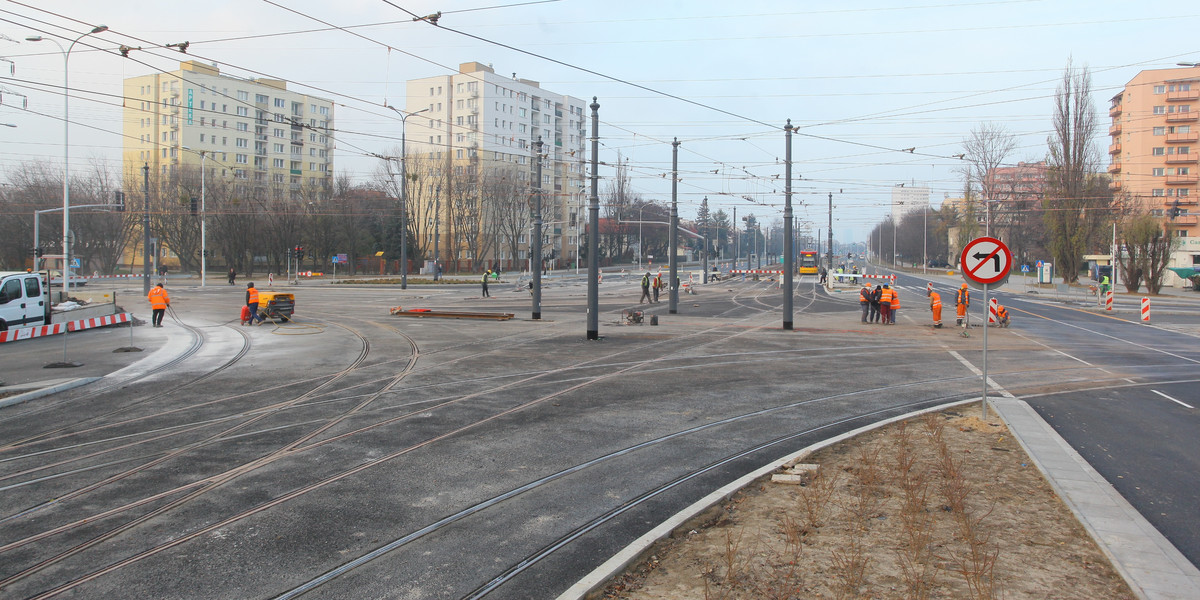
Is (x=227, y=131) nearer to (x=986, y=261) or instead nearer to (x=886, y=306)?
(x=886, y=306)

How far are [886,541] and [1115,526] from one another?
1.92m

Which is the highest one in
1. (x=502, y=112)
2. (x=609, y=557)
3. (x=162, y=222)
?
(x=502, y=112)

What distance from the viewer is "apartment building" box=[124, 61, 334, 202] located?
84.9 m

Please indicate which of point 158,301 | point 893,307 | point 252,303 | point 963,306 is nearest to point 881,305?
point 893,307

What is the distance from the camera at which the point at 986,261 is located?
980 centimetres

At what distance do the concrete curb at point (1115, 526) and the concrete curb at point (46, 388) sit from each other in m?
13.9

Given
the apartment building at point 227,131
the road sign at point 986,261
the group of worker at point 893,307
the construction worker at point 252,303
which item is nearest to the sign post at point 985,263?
the road sign at point 986,261

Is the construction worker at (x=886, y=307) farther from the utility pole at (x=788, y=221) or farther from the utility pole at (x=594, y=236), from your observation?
the utility pole at (x=594, y=236)

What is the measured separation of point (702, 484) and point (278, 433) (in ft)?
18.1

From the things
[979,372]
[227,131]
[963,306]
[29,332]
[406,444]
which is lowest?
[406,444]

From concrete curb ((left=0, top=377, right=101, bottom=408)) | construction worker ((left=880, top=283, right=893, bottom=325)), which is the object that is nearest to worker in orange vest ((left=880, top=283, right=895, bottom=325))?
construction worker ((left=880, top=283, right=893, bottom=325))

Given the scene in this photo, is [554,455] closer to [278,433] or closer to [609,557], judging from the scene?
[609,557]

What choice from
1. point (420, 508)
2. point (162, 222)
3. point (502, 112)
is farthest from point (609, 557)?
point (502, 112)

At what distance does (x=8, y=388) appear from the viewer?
1228cm
